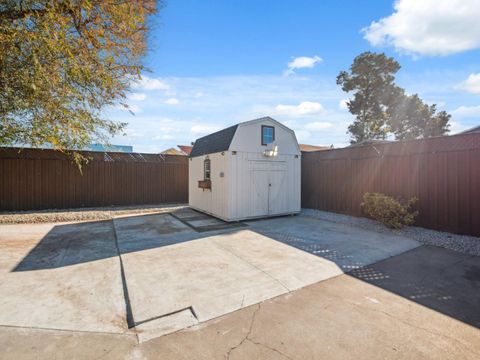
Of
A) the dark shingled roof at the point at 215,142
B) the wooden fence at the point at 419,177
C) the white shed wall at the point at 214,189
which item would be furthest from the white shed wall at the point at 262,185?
the wooden fence at the point at 419,177

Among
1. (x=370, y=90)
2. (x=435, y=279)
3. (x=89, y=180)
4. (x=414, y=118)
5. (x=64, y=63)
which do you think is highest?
(x=370, y=90)

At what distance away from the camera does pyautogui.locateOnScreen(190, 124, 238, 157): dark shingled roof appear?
704 centimetres

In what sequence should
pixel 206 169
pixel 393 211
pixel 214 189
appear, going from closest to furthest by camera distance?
1. pixel 393 211
2. pixel 214 189
3. pixel 206 169

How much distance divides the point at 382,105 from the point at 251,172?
15.8m

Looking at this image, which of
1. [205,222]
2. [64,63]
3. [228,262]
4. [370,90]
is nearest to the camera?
[228,262]

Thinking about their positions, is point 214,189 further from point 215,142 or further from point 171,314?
point 171,314

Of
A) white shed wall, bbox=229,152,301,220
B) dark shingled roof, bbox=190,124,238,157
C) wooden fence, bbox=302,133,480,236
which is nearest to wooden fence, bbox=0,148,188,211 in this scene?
dark shingled roof, bbox=190,124,238,157

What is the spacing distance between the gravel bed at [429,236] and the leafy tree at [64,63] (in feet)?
23.1

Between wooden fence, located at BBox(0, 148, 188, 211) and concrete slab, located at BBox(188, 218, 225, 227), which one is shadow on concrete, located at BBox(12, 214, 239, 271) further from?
wooden fence, located at BBox(0, 148, 188, 211)

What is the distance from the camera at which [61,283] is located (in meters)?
3.11

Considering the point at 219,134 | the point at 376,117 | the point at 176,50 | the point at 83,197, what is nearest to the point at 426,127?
the point at 376,117

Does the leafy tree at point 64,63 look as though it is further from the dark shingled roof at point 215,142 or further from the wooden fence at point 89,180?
the dark shingled roof at point 215,142

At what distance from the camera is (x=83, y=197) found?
8.98 metres

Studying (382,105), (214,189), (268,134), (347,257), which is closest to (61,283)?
(347,257)
